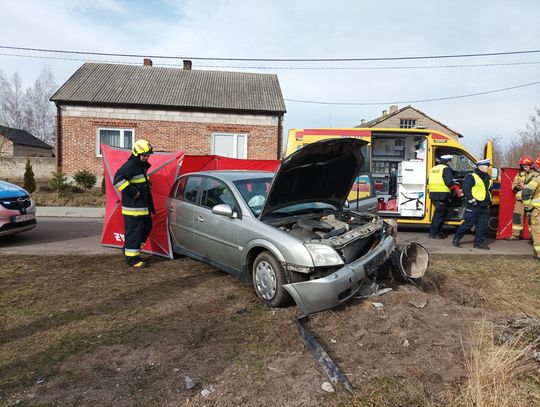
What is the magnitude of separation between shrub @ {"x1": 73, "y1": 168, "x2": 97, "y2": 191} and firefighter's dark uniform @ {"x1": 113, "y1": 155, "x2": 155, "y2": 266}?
41.0ft

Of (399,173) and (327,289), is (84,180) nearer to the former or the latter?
(399,173)

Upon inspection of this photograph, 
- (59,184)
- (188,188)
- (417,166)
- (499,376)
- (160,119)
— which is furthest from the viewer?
(160,119)

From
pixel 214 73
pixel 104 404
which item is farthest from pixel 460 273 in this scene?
pixel 214 73

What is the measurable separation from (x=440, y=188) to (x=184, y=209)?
18.8ft

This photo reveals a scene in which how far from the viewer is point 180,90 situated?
2009 centimetres

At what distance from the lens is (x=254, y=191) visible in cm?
509

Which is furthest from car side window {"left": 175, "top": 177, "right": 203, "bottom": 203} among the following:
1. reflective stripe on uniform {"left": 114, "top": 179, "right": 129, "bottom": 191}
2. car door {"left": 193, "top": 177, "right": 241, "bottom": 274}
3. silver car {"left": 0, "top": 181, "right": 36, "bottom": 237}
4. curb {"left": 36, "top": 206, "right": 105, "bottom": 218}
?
curb {"left": 36, "top": 206, "right": 105, "bottom": 218}

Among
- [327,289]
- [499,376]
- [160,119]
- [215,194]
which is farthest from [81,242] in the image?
[160,119]

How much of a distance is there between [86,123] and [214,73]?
7616mm

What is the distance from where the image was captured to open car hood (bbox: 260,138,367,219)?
4.54 metres

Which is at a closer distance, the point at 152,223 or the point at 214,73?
the point at 152,223

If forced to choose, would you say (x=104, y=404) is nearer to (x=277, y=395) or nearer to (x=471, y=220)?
(x=277, y=395)

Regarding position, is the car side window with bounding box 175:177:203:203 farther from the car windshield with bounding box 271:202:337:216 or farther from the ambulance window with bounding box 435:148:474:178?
the ambulance window with bounding box 435:148:474:178

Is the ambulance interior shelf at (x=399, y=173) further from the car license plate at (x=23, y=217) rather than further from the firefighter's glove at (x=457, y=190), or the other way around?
the car license plate at (x=23, y=217)
